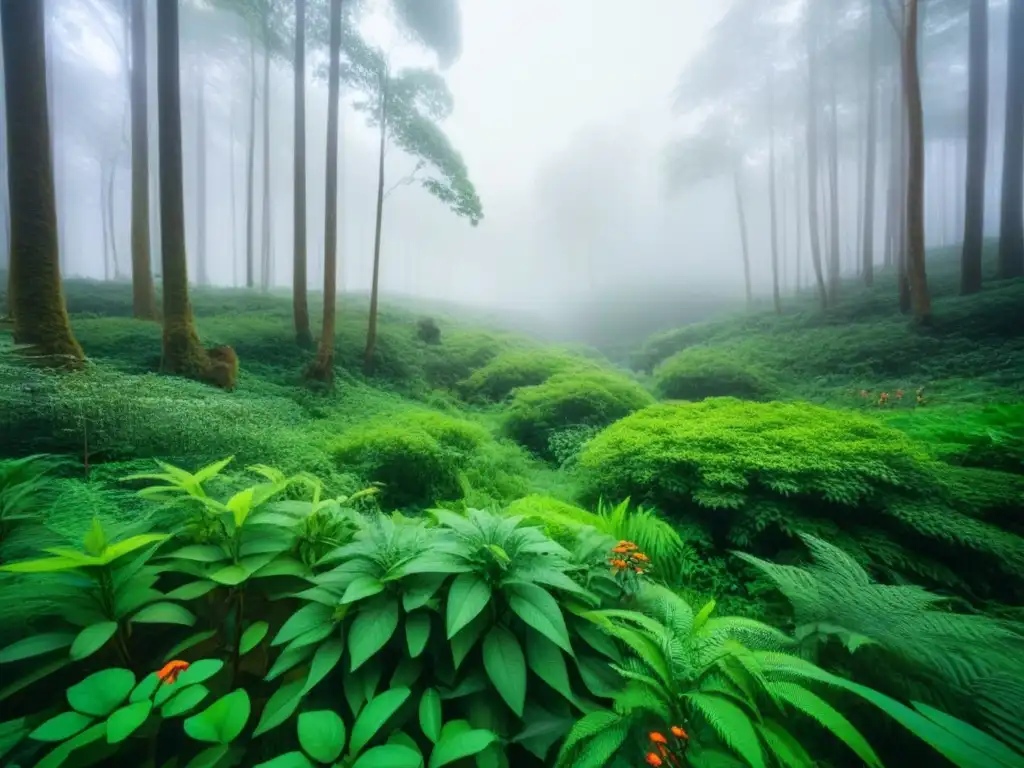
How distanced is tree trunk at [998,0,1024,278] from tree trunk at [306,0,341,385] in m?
12.2

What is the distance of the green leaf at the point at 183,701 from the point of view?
36.0 inches

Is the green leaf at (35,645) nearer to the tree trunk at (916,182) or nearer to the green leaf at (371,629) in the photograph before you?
the green leaf at (371,629)

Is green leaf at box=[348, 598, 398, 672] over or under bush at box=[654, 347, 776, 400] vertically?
under

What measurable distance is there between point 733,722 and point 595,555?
34.8 inches

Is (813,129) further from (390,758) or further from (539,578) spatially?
(390,758)

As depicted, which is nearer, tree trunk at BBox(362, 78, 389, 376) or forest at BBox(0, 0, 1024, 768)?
forest at BBox(0, 0, 1024, 768)

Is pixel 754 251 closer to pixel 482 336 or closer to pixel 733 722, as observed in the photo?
pixel 482 336

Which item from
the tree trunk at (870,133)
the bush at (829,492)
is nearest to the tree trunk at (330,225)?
the bush at (829,492)

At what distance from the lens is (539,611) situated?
131 centimetres

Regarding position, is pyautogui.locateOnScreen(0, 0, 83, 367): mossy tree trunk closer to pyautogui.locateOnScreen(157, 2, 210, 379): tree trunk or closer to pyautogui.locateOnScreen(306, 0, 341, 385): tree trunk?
pyautogui.locateOnScreen(157, 2, 210, 379): tree trunk

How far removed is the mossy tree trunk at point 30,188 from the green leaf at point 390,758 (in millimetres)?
4839

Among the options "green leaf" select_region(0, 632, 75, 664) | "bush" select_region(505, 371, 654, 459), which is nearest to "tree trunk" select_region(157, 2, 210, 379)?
"bush" select_region(505, 371, 654, 459)

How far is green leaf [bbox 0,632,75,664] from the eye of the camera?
1.06m

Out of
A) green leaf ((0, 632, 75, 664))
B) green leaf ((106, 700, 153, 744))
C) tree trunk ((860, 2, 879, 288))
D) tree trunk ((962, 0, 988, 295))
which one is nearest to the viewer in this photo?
green leaf ((106, 700, 153, 744))
